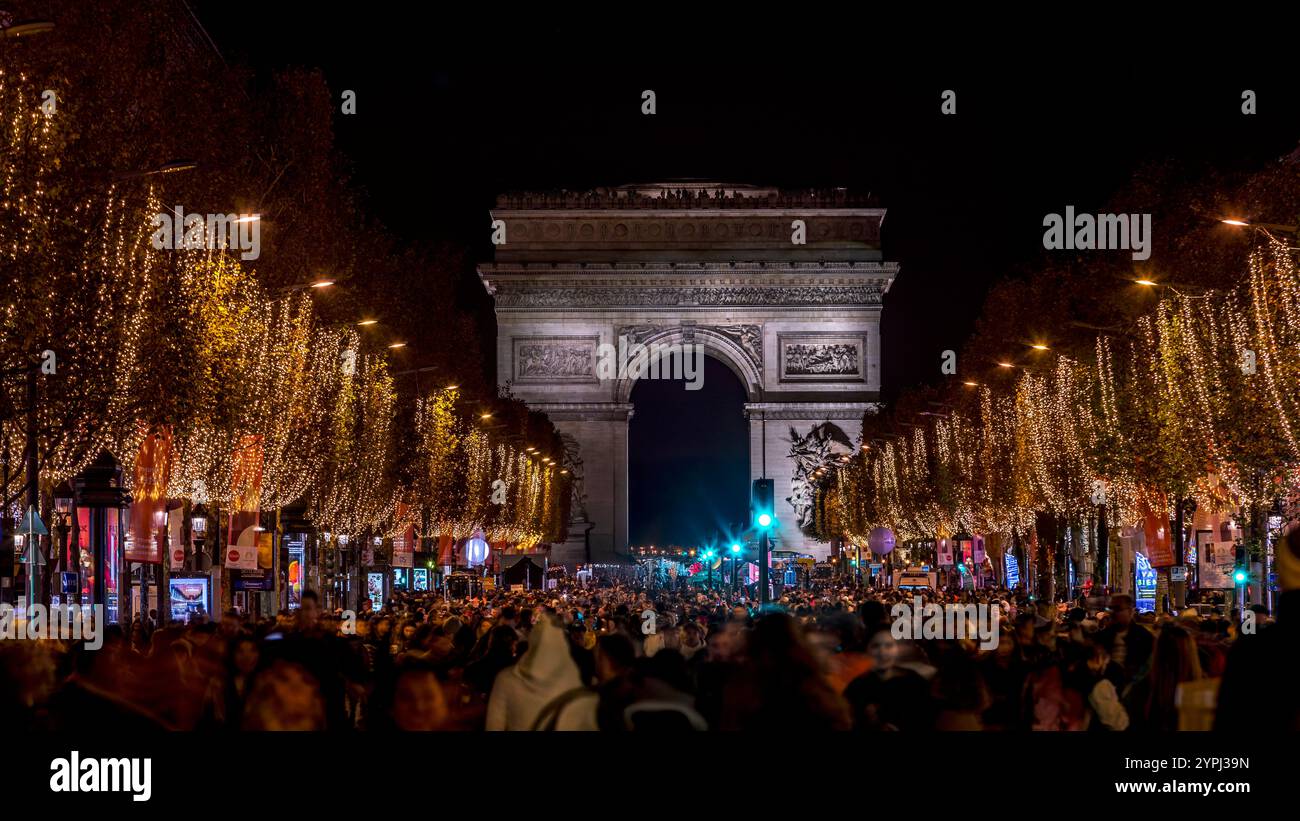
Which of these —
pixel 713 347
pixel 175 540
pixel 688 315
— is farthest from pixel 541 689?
pixel 713 347

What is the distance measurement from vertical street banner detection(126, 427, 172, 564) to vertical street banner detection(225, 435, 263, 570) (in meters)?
3.65

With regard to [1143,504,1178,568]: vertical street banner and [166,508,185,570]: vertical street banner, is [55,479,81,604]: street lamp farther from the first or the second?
[1143,504,1178,568]: vertical street banner

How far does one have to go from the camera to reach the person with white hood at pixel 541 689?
10156mm

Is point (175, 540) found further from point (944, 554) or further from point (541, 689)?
point (944, 554)

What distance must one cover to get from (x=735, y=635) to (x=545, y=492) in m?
86.7

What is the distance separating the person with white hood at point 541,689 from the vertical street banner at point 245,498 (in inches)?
1101

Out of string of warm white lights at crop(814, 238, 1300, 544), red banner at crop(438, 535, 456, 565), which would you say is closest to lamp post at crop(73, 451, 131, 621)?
string of warm white lights at crop(814, 238, 1300, 544)

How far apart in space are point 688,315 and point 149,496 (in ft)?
289

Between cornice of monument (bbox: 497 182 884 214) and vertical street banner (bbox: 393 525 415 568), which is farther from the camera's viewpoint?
cornice of monument (bbox: 497 182 884 214)

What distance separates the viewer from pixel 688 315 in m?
119

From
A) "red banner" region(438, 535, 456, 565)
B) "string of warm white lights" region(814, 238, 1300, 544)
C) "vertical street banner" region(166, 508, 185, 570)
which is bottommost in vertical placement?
"red banner" region(438, 535, 456, 565)

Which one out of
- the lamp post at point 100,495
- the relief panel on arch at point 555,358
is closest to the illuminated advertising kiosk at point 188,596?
the lamp post at point 100,495

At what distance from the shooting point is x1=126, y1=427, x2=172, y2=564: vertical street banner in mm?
32156

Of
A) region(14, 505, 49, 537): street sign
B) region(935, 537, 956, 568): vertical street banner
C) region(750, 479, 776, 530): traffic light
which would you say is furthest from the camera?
region(935, 537, 956, 568): vertical street banner
